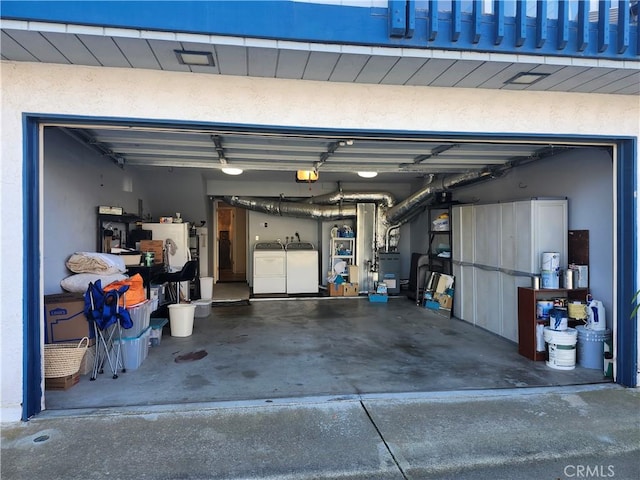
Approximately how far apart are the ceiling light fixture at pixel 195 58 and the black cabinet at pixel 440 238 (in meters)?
4.99

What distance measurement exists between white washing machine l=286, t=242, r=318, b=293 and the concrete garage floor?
7.26ft

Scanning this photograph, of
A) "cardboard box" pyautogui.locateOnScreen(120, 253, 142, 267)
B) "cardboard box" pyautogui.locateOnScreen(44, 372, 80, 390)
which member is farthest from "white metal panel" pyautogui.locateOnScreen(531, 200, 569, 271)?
"cardboard box" pyautogui.locateOnScreen(120, 253, 142, 267)

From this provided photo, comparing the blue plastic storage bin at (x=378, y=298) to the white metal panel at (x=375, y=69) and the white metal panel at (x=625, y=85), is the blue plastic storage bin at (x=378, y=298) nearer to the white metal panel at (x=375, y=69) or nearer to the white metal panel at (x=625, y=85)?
the white metal panel at (x=625, y=85)

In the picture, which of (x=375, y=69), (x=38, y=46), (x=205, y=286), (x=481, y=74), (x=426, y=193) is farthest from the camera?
(x=205, y=286)

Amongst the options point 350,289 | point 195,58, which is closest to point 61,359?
point 195,58

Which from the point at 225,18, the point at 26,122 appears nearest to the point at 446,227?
the point at 225,18

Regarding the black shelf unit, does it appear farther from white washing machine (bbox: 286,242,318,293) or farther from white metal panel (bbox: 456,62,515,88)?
white metal panel (bbox: 456,62,515,88)

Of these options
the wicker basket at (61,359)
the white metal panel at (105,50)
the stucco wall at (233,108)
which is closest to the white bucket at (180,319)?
the wicker basket at (61,359)

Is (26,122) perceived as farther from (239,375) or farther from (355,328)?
(355,328)

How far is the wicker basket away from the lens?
3.29 meters

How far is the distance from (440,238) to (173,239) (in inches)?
195

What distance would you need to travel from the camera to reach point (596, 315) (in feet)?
12.7

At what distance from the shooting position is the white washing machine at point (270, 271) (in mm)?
8422

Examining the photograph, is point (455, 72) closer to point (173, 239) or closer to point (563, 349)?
point (563, 349)
